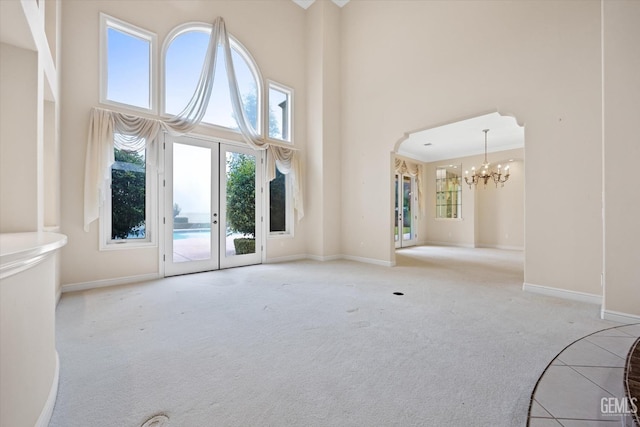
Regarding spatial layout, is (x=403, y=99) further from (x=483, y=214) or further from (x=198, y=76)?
(x=483, y=214)

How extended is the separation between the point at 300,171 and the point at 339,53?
119 inches

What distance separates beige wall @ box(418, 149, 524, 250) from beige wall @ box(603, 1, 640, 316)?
623 cm

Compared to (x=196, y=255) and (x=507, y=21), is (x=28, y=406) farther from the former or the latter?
(x=507, y=21)

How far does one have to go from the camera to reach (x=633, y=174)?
2580 millimetres

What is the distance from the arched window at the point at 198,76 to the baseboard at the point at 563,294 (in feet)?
18.0

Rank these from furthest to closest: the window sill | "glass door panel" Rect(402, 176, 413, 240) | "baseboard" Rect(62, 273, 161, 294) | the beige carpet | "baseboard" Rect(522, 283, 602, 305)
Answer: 1. "glass door panel" Rect(402, 176, 413, 240)
2. the window sill
3. "baseboard" Rect(62, 273, 161, 294)
4. "baseboard" Rect(522, 283, 602, 305)
5. the beige carpet

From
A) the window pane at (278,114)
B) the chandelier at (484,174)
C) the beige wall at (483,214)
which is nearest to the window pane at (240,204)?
the window pane at (278,114)

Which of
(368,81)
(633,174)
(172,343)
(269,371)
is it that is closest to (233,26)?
(368,81)

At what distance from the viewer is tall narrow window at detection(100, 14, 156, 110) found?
394cm

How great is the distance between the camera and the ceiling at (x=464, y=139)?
20.3 feet

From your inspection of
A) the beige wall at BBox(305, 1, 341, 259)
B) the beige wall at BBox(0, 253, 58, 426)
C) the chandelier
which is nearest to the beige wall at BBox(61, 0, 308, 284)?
the beige wall at BBox(305, 1, 341, 259)

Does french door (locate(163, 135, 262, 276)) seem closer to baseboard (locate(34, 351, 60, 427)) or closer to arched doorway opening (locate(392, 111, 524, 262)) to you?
baseboard (locate(34, 351, 60, 427))

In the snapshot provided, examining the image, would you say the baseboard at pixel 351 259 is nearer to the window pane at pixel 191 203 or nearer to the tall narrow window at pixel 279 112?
the window pane at pixel 191 203

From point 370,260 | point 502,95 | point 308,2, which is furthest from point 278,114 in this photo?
point 502,95
